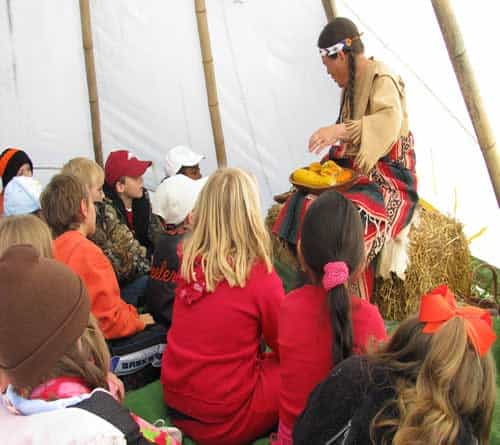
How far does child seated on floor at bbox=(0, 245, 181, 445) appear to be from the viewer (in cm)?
104

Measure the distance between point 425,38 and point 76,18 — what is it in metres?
2.03

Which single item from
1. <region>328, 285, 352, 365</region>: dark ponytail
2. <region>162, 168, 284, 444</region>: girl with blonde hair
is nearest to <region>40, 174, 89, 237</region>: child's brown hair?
<region>162, 168, 284, 444</region>: girl with blonde hair

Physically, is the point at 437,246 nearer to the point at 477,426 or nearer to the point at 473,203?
the point at 473,203

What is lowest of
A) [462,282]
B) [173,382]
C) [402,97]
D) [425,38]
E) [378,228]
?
[462,282]

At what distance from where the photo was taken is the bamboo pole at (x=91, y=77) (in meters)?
3.49

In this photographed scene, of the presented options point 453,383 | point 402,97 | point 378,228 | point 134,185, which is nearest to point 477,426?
point 453,383

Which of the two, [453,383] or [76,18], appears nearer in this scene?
[453,383]

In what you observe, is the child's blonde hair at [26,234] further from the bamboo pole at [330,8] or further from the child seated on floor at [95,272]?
the bamboo pole at [330,8]

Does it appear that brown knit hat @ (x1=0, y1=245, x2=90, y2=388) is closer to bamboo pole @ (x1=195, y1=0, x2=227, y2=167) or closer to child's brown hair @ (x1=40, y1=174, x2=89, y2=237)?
child's brown hair @ (x1=40, y1=174, x2=89, y2=237)

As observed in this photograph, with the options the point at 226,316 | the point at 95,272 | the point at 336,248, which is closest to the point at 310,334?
the point at 336,248

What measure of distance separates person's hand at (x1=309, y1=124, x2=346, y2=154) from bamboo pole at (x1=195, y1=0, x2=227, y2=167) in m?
1.25

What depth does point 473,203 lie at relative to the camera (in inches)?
117

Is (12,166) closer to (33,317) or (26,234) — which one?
(26,234)

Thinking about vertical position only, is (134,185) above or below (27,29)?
below
